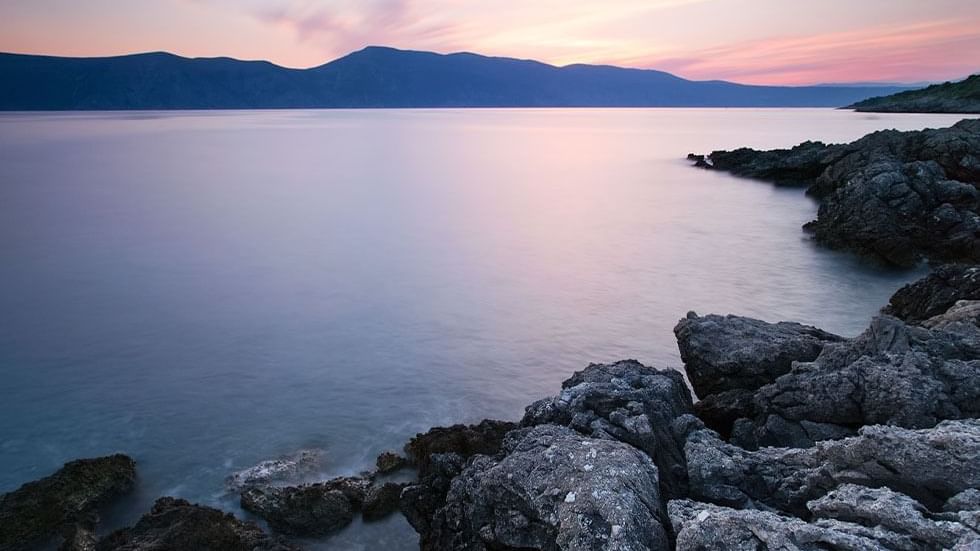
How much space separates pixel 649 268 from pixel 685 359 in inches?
334

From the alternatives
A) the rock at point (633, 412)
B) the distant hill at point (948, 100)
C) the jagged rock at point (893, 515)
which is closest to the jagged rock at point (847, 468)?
the rock at point (633, 412)

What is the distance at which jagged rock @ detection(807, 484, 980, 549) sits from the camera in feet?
10.2

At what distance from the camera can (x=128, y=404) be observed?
8141mm

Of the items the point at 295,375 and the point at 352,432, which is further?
the point at 295,375

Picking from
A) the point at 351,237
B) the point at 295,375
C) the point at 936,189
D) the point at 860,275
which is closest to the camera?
the point at 295,375

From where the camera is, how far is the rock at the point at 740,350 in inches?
266

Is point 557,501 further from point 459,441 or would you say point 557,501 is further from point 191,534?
point 191,534

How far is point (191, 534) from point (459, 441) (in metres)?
2.76

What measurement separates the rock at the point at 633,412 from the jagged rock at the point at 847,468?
0.24m

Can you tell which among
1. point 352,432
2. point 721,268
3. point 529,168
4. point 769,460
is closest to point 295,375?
point 352,432

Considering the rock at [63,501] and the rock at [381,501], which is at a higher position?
the rock at [63,501]

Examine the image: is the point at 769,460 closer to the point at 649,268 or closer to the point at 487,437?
the point at 487,437

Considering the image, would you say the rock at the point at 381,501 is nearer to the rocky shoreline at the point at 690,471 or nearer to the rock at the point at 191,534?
the rocky shoreline at the point at 690,471

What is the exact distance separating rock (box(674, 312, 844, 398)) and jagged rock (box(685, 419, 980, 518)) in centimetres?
214
